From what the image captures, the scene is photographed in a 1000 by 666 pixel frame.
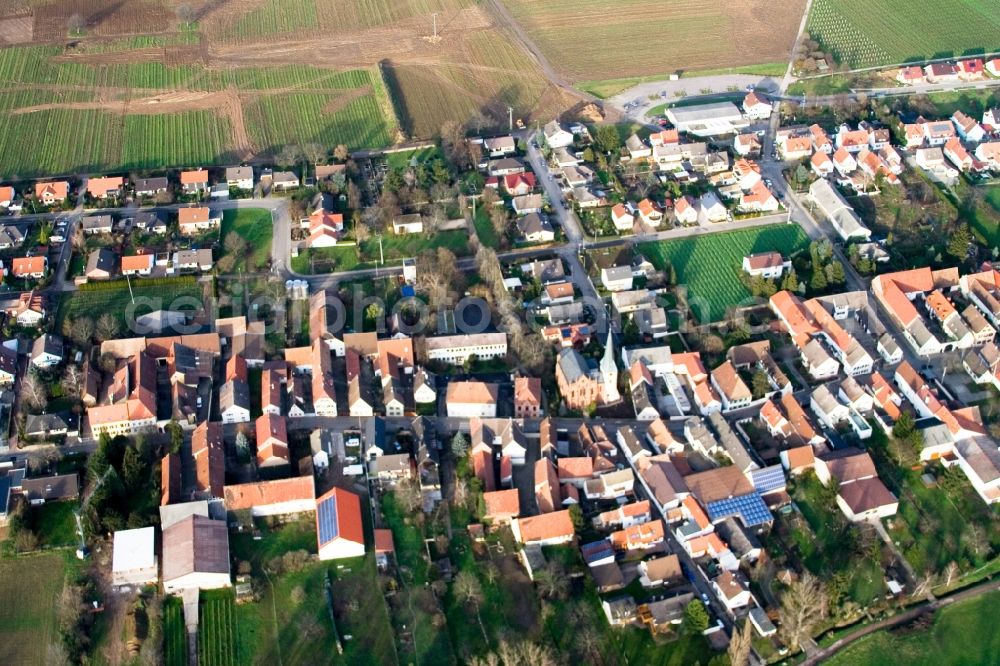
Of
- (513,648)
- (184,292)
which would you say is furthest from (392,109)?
(513,648)

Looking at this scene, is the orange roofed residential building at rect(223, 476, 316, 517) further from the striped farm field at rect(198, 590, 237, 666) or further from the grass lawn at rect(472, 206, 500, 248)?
the grass lawn at rect(472, 206, 500, 248)

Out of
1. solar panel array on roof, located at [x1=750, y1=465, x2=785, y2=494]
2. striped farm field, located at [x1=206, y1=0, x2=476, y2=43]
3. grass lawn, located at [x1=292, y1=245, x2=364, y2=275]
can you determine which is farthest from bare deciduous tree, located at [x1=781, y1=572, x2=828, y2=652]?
striped farm field, located at [x1=206, y1=0, x2=476, y2=43]

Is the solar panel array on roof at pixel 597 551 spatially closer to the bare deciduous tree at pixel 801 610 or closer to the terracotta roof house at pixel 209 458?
the bare deciduous tree at pixel 801 610

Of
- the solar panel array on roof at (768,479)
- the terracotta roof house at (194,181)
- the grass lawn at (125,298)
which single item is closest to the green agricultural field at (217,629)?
the grass lawn at (125,298)

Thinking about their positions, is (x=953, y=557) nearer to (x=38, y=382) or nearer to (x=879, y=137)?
(x=879, y=137)

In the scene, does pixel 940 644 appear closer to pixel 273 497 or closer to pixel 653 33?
pixel 273 497
